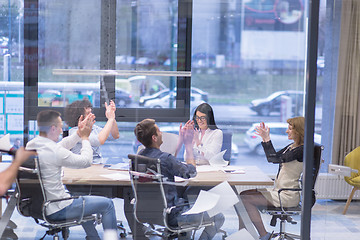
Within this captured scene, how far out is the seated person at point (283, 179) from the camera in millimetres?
4090

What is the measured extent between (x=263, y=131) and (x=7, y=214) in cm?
191

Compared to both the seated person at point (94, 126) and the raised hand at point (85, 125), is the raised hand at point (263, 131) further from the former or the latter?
the raised hand at point (85, 125)

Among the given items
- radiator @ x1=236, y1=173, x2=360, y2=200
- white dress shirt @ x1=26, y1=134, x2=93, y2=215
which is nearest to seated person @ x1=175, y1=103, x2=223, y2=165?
white dress shirt @ x1=26, y1=134, x2=93, y2=215

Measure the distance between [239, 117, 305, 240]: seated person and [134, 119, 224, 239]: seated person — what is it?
453 millimetres

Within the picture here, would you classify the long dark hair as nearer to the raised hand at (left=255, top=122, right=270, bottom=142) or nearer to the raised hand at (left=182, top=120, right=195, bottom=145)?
the raised hand at (left=182, top=120, right=195, bottom=145)

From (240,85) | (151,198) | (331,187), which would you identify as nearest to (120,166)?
(151,198)

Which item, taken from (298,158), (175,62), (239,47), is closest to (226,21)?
(239,47)

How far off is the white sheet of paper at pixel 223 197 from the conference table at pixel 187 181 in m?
0.03

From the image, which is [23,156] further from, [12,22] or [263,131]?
[263,131]

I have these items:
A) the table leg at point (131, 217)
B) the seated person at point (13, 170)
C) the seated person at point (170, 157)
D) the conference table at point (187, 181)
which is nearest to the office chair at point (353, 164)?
the conference table at point (187, 181)

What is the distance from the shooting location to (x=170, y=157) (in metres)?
3.88

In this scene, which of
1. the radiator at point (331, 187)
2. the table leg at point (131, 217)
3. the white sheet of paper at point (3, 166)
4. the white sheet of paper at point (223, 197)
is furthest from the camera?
the radiator at point (331, 187)

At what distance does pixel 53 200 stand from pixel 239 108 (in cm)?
146

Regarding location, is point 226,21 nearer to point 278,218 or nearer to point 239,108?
point 239,108
